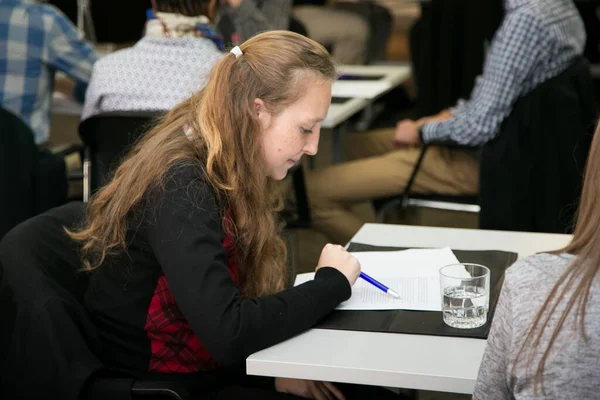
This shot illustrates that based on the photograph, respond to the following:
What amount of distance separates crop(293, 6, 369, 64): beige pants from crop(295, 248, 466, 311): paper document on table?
4162 millimetres

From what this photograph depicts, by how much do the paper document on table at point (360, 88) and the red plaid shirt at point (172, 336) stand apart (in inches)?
77.8

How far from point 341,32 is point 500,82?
3103 mm

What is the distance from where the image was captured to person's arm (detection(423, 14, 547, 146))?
2.90 meters

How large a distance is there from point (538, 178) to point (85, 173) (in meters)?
1.62

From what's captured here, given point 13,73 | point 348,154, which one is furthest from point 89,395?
point 348,154

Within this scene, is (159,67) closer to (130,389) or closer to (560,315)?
(130,389)

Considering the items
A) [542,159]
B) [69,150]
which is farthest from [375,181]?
[69,150]

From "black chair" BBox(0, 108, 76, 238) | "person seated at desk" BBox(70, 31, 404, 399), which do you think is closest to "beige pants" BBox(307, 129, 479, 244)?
"black chair" BBox(0, 108, 76, 238)

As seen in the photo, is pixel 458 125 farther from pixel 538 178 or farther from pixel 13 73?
pixel 13 73

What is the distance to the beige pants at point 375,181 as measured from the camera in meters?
3.23

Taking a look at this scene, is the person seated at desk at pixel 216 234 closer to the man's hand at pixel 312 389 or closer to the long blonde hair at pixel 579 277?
the man's hand at pixel 312 389

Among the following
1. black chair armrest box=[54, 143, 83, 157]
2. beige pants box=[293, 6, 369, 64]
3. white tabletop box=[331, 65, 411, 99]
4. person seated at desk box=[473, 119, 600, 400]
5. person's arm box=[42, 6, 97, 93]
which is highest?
person seated at desk box=[473, 119, 600, 400]

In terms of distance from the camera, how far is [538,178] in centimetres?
288

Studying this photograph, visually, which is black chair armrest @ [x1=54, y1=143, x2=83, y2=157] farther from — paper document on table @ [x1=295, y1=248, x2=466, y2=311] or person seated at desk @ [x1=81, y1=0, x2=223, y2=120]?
paper document on table @ [x1=295, y1=248, x2=466, y2=311]
